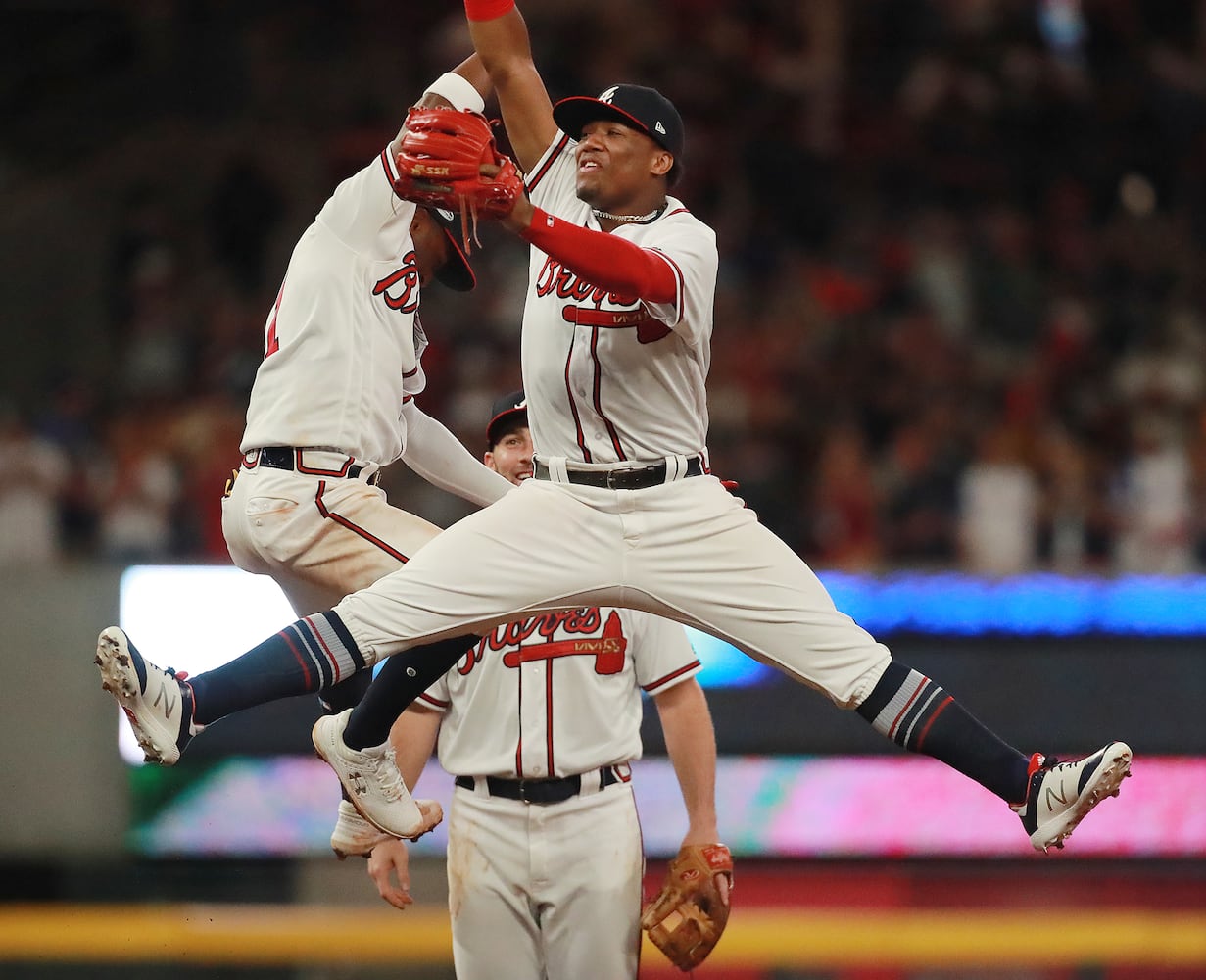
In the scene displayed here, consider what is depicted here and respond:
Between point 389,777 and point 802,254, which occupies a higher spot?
point 802,254

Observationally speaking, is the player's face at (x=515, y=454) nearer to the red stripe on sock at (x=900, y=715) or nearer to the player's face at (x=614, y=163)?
the player's face at (x=614, y=163)

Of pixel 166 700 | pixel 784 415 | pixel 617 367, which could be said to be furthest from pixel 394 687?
pixel 784 415

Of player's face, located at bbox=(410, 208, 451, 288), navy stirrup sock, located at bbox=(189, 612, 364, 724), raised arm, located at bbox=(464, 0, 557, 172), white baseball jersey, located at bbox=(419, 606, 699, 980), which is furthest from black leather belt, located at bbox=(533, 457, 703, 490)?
raised arm, located at bbox=(464, 0, 557, 172)

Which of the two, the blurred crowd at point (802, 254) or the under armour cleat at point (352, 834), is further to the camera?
the blurred crowd at point (802, 254)

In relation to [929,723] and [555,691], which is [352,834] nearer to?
[555,691]

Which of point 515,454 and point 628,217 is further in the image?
point 515,454

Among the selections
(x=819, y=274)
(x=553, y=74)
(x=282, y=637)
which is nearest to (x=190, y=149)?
(x=553, y=74)

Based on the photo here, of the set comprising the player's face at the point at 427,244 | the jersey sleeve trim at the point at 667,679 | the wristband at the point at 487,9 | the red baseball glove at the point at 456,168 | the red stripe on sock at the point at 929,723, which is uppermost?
the wristband at the point at 487,9

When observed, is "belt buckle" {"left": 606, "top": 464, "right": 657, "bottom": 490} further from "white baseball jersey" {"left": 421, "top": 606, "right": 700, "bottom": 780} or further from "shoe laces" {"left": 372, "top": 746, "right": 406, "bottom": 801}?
"shoe laces" {"left": 372, "top": 746, "right": 406, "bottom": 801}

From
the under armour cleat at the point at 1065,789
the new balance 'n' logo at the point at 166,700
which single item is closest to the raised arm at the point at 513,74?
the new balance 'n' logo at the point at 166,700
